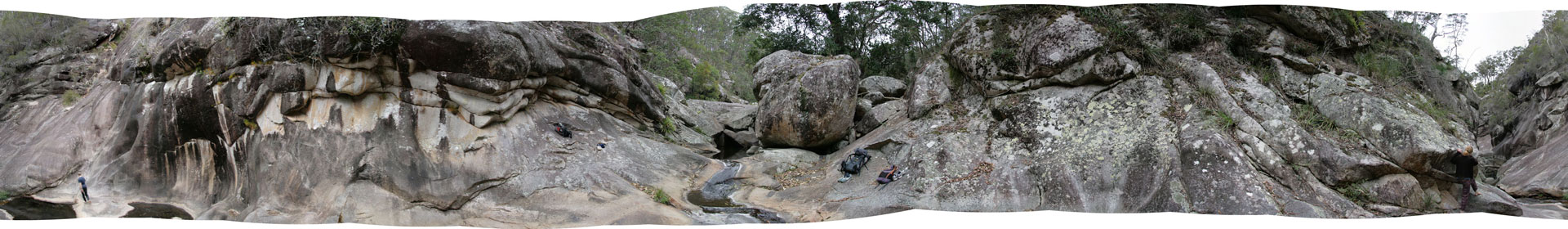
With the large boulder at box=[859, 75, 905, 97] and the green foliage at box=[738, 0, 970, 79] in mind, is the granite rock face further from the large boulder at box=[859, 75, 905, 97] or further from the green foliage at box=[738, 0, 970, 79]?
the large boulder at box=[859, 75, 905, 97]

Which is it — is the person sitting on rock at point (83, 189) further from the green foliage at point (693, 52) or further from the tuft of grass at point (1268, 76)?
the tuft of grass at point (1268, 76)

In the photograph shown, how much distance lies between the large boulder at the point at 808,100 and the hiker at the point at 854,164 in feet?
3.60

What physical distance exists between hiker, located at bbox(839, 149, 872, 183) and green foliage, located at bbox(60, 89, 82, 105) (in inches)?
309

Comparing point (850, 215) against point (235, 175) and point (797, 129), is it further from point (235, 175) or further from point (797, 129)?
point (235, 175)

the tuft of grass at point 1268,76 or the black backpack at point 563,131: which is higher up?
the tuft of grass at point 1268,76

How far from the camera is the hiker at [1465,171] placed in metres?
5.63

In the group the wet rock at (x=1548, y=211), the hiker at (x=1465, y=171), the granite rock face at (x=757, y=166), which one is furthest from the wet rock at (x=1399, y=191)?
the wet rock at (x=1548, y=211)

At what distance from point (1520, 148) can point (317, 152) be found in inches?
462

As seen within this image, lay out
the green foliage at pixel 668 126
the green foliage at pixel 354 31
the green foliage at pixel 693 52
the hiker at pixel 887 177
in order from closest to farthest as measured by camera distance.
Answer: the hiker at pixel 887 177, the green foliage at pixel 354 31, the green foliage at pixel 668 126, the green foliage at pixel 693 52

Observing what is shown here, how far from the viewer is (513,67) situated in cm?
775

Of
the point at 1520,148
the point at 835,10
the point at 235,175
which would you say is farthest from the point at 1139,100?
the point at 235,175

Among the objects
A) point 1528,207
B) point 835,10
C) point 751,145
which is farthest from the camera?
point 751,145

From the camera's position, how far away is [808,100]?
8758 millimetres

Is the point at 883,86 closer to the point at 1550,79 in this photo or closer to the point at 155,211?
the point at 1550,79
